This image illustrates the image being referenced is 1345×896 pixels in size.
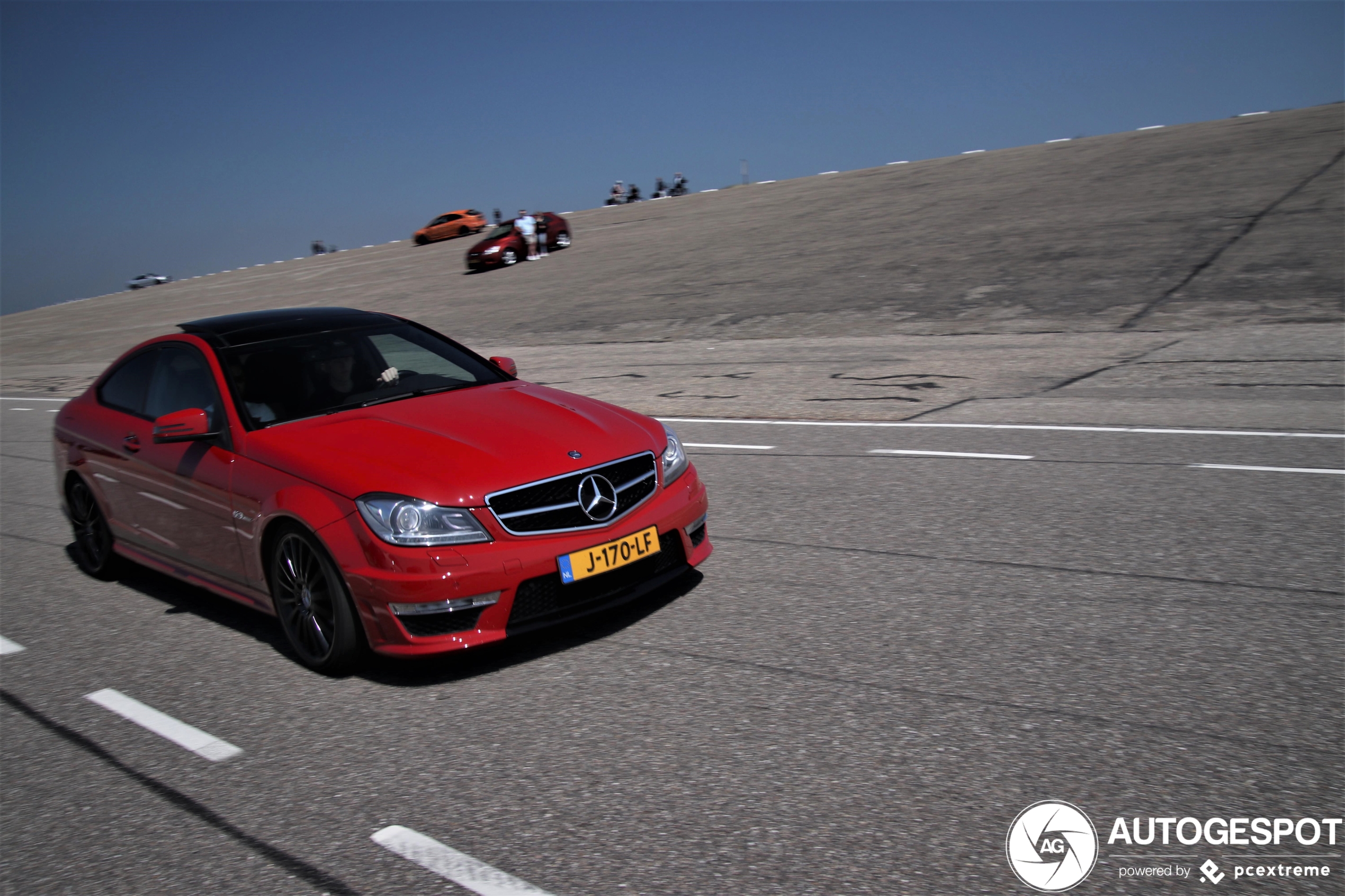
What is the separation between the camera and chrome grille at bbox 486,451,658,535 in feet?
14.4

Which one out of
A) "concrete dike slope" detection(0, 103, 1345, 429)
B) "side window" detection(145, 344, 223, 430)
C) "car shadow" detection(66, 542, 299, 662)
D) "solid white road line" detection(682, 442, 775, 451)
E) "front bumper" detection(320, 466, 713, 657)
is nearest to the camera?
"front bumper" detection(320, 466, 713, 657)

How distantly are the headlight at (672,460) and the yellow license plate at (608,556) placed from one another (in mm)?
366

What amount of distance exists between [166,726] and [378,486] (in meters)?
1.21

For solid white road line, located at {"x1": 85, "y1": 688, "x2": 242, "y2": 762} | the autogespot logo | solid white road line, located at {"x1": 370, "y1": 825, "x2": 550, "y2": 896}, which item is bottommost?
the autogespot logo

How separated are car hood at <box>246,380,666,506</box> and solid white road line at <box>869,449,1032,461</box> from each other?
3.14m

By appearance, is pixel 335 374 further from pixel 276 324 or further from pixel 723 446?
pixel 723 446

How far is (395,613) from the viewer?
4277mm

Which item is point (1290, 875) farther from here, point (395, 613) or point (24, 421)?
point (24, 421)

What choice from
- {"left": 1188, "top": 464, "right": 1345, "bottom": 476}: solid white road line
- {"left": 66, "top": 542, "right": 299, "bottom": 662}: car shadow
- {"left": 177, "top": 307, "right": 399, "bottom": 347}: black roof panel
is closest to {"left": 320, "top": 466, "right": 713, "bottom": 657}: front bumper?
{"left": 66, "top": 542, "right": 299, "bottom": 662}: car shadow

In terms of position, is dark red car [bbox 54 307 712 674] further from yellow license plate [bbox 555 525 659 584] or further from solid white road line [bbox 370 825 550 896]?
solid white road line [bbox 370 825 550 896]

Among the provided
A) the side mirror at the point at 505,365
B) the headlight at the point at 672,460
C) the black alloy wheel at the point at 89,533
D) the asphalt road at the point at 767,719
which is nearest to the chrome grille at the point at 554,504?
the headlight at the point at 672,460

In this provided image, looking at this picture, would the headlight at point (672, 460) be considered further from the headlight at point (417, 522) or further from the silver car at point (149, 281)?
the silver car at point (149, 281)

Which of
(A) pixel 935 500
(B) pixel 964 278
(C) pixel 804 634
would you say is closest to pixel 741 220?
(B) pixel 964 278

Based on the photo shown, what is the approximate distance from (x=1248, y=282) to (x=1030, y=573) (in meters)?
10.9
